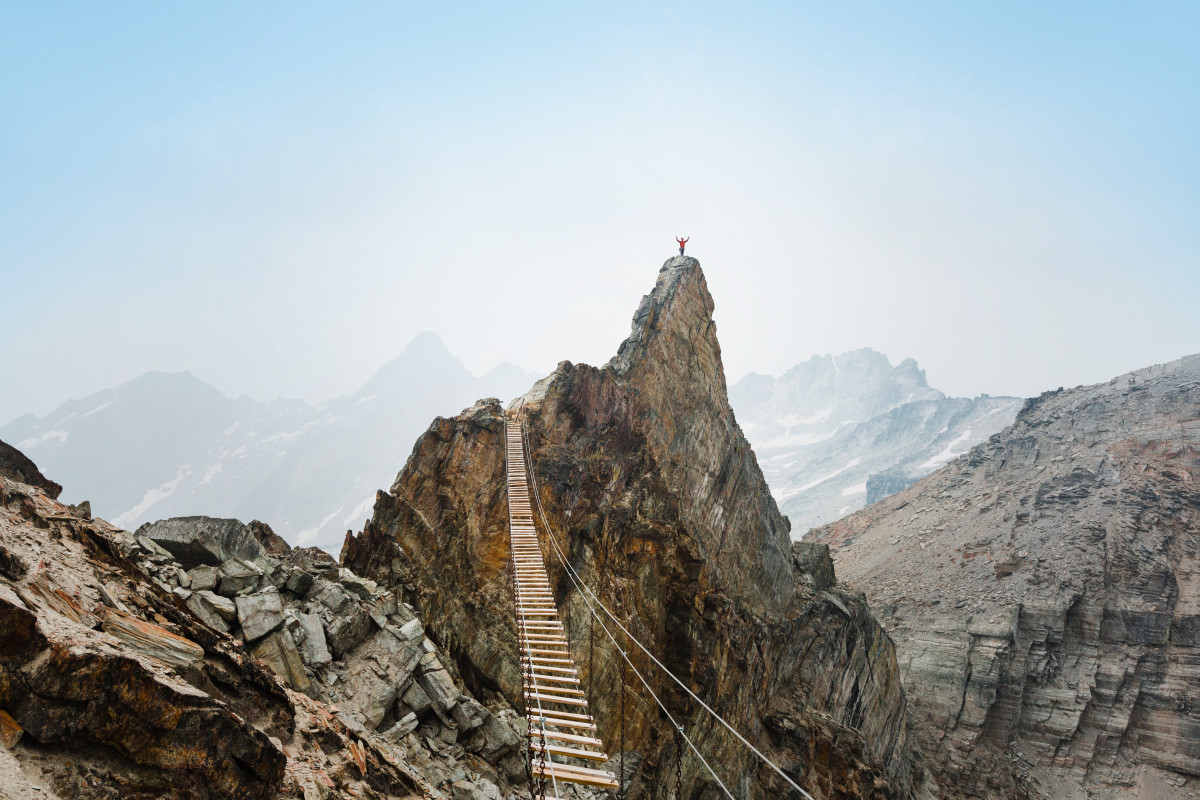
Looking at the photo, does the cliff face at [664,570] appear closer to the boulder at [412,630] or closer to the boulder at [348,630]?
the boulder at [412,630]

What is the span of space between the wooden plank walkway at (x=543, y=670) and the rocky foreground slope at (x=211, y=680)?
1.39 m

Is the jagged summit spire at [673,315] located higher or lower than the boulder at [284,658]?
Result: higher

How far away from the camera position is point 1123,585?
58000 millimetres

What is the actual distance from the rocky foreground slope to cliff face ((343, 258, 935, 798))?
3.15 m

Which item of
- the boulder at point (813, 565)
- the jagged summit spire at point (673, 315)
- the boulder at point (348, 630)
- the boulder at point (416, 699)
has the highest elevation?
the jagged summit spire at point (673, 315)

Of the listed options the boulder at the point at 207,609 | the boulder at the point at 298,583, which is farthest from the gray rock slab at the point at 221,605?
the boulder at the point at 298,583

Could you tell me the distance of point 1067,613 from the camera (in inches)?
2211

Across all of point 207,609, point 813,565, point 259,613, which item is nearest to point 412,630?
point 259,613

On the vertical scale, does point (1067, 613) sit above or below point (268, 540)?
below

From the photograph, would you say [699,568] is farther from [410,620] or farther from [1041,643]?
[1041,643]

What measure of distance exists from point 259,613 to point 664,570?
49.5ft

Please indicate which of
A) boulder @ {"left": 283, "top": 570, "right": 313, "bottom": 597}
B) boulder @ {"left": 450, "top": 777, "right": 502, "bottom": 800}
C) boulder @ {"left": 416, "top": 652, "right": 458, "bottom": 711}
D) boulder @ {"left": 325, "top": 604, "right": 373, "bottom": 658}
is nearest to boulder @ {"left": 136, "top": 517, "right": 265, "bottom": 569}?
boulder @ {"left": 283, "top": 570, "right": 313, "bottom": 597}

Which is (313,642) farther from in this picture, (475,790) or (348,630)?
(475,790)

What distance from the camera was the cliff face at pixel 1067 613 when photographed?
49.3m
